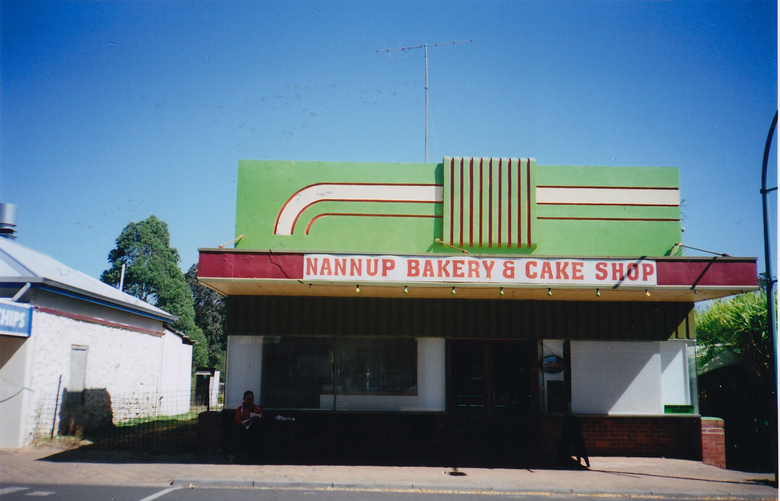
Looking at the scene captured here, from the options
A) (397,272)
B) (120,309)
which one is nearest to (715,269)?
(397,272)

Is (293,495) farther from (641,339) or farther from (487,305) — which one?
(641,339)

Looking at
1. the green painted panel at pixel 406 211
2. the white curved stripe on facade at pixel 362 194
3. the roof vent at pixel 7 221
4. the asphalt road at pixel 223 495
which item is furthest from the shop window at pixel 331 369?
the roof vent at pixel 7 221

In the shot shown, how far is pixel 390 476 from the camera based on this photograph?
10.1 metres

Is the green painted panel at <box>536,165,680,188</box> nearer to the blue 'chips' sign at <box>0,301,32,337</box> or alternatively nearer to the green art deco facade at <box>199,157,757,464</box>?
the green art deco facade at <box>199,157,757,464</box>

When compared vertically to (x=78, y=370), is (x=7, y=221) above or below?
above

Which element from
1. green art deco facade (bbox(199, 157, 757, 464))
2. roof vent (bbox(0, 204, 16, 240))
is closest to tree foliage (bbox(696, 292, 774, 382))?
green art deco facade (bbox(199, 157, 757, 464))

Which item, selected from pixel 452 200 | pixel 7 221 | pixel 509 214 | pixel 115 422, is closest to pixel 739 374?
pixel 509 214

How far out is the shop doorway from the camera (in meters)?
12.8

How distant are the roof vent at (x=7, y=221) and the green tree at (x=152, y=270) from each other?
64.8 feet

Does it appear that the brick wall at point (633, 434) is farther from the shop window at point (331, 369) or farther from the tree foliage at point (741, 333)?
the shop window at point (331, 369)

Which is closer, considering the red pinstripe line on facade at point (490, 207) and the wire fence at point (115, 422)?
the wire fence at point (115, 422)

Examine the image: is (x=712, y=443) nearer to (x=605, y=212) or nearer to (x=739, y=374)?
(x=739, y=374)

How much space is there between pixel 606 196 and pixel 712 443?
5684 millimetres

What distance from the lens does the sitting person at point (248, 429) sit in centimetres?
1121
